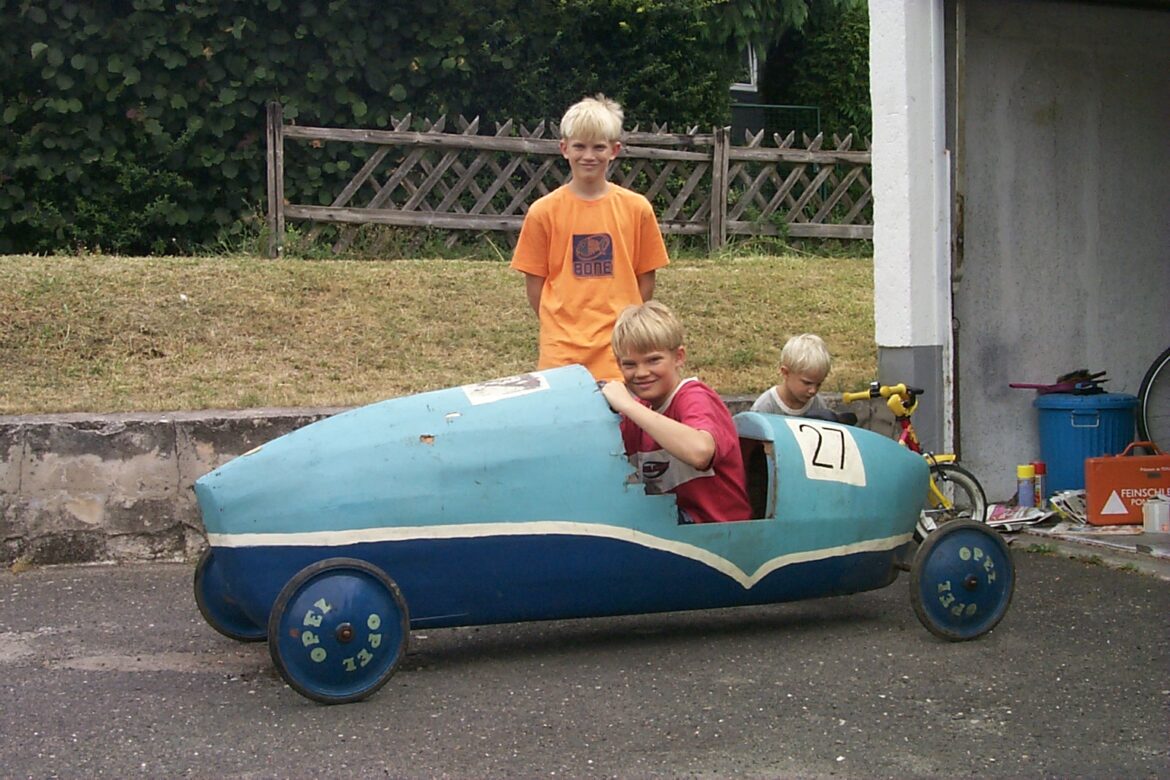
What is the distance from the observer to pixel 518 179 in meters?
13.5

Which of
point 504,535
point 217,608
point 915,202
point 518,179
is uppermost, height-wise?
point 518,179

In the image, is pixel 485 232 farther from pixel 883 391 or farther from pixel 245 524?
pixel 245 524

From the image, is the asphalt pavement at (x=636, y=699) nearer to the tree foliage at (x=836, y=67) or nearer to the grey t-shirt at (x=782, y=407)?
the grey t-shirt at (x=782, y=407)

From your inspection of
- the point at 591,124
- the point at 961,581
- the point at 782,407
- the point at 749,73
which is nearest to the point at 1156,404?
the point at 782,407

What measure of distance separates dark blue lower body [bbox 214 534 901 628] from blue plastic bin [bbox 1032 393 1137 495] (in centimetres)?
334

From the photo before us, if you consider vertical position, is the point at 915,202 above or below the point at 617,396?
above

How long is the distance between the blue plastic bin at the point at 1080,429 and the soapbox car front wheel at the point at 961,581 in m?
2.85

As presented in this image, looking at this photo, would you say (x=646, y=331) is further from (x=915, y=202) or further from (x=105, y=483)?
(x=105, y=483)

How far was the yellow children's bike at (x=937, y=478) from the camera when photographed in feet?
20.8

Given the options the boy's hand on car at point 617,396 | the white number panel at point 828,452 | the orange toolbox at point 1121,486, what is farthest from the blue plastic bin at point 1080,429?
the boy's hand on car at point 617,396

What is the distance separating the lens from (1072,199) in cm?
788

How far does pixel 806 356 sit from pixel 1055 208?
2.63m

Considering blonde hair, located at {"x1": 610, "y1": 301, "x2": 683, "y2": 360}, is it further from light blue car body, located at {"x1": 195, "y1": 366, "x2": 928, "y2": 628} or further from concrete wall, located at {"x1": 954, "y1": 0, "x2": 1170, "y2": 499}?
concrete wall, located at {"x1": 954, "y1": 0, "x2": 1170, "y2": 499}

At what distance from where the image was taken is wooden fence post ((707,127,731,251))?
13148mm
